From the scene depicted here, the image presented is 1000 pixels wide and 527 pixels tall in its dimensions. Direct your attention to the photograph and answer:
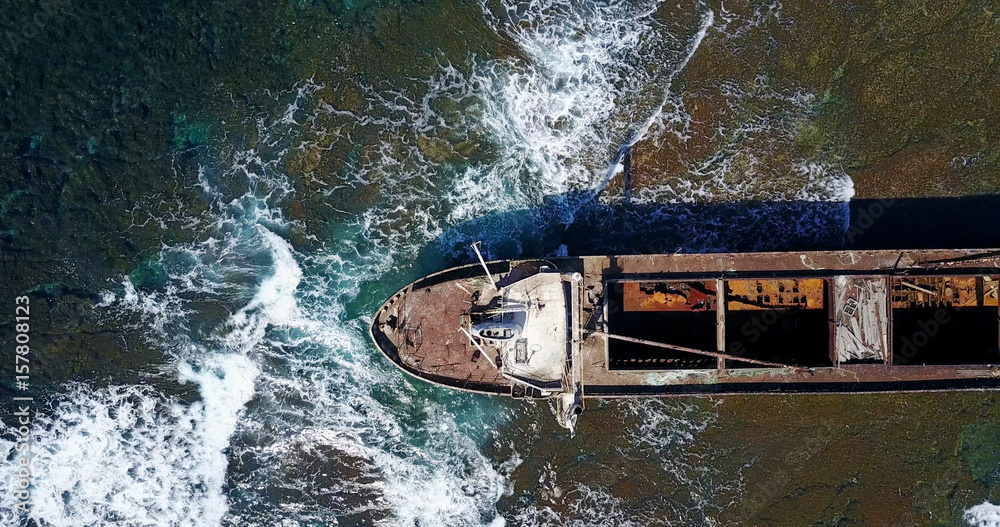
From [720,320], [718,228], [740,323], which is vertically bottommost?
[740,323]

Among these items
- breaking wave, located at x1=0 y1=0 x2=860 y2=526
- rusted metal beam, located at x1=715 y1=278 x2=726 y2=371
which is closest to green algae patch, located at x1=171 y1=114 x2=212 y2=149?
breaking wave, located at x1=0 y1=0 x2=860 y2=526

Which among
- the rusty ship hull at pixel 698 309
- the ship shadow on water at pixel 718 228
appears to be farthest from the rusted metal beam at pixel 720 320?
the ship shadow on water at pixel 718 228

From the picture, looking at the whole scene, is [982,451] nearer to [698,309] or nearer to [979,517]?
[979,517]

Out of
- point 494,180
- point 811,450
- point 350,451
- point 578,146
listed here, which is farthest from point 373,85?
point 811,450

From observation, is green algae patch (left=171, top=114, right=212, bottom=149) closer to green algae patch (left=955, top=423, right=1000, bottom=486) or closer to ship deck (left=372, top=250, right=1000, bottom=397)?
ship deck (left=372, top=250, right=1000, bottom=397)

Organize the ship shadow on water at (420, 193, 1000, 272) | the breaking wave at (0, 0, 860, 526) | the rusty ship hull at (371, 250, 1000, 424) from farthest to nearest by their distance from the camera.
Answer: the breaking wave at (0, 0, 860, 526)
the ship shadow on water at (420, 193, 1000, 272)
the rusty ship hull at (371, 250, 1000, 424)

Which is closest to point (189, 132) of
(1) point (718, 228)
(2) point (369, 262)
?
(2) point (369, 262)

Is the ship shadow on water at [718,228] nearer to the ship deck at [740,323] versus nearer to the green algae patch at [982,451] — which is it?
the ship deck at [740,323]
